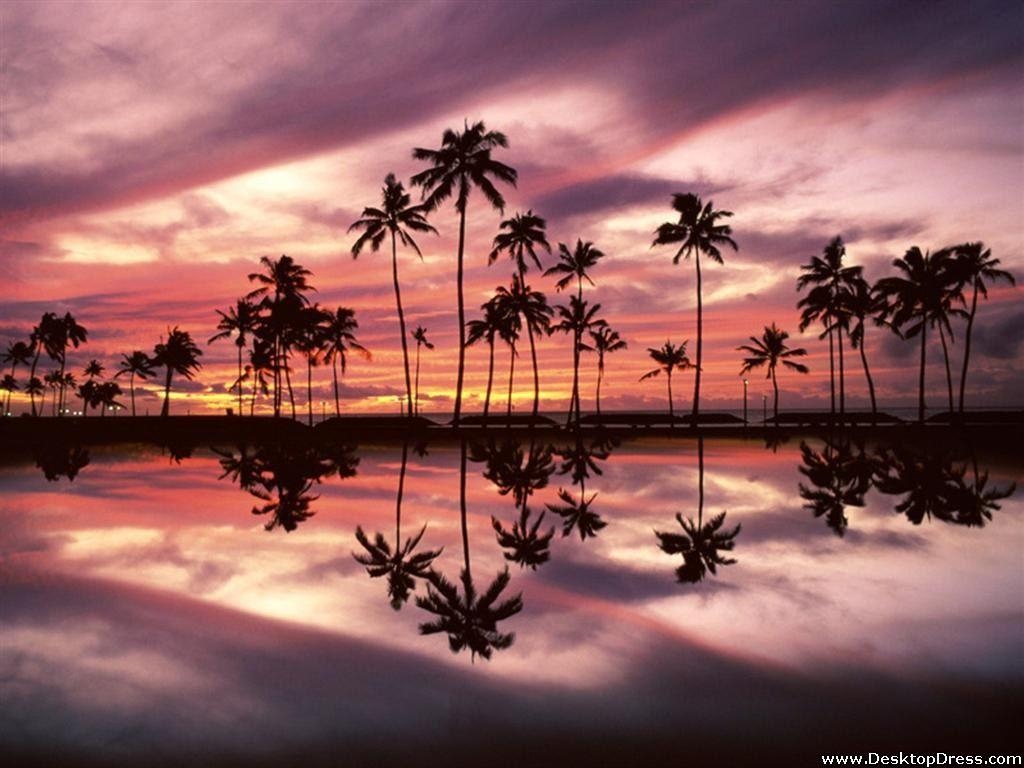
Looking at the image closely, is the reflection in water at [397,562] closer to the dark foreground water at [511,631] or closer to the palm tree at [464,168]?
the dark foreground water at [511,631]

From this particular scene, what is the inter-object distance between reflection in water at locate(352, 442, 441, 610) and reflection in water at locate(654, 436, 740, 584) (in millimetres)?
3242

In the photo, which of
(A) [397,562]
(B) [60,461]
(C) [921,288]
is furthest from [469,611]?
(C) [921,288]

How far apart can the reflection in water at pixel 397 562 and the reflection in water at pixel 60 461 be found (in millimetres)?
14993

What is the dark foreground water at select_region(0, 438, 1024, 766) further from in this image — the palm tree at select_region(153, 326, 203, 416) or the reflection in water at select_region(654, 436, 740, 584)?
the palm tree at select_region(153, 326, 203, 416)

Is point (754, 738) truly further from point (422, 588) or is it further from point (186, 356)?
point (186, 356)

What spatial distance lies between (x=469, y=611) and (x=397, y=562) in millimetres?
2513

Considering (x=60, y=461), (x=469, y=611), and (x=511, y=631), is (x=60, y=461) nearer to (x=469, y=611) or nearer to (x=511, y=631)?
(x=469, y=611)

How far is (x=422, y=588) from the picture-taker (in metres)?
7.90

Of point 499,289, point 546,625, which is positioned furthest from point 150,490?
point 499,289

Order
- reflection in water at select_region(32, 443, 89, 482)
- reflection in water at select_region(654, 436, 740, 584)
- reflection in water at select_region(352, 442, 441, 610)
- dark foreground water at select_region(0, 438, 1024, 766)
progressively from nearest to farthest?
dark foreground water at select_region(0, 438, 1024, 766), reflection in water at select_region(352, 442, 441, 610), reflection in water at select_region(654, 436, 740, 584), reflection in water at select_region(32, 443, 89, 482)

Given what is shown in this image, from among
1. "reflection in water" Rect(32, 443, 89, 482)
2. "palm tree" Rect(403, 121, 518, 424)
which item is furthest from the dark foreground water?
"palm tree" Rect(403, 121, 518, 424)

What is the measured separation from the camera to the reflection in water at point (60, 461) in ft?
74.5

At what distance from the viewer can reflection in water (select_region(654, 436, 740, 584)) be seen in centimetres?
869

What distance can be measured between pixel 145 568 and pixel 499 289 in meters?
48.1
